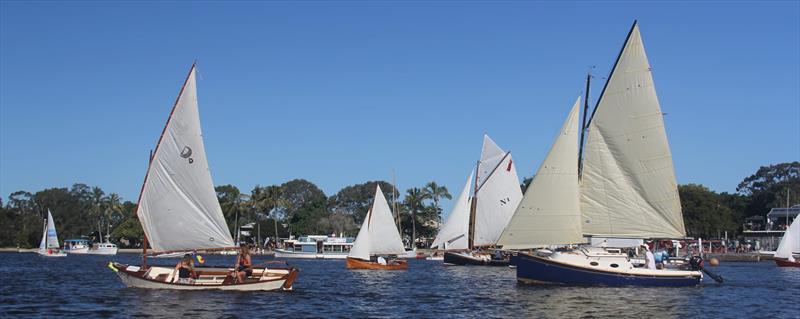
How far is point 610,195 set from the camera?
52.3 m

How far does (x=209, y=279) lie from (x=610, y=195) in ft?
77.6

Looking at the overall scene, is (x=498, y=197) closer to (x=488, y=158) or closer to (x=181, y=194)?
(x=488, y=158)

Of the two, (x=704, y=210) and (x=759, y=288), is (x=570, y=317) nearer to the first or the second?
(x=759, y=288)

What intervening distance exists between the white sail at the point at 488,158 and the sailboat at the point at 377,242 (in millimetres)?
11932

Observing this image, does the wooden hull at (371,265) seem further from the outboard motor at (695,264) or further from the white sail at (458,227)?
the outboard motor at (695,264)

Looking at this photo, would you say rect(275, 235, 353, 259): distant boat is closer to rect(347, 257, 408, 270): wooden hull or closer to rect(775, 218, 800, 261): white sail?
rect(347, 257, 408, 270): wooden hull

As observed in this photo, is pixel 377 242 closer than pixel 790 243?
Yes

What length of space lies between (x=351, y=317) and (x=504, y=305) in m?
8.62

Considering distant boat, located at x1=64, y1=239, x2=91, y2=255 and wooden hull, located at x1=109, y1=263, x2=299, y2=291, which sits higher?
distant boat, located at x1=64, y1=239, x2=91, y2=255

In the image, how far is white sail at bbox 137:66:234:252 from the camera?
145 ft

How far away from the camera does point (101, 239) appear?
649 ft

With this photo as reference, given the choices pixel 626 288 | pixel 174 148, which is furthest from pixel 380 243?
pixel 174 148

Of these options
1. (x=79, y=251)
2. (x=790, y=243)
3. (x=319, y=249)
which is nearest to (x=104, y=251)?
(x=79, y=251)

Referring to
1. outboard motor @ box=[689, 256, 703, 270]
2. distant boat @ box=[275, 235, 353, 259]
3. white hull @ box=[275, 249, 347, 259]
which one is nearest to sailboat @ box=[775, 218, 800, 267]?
outboard motor @ box=[689, 256, 703, 270]
